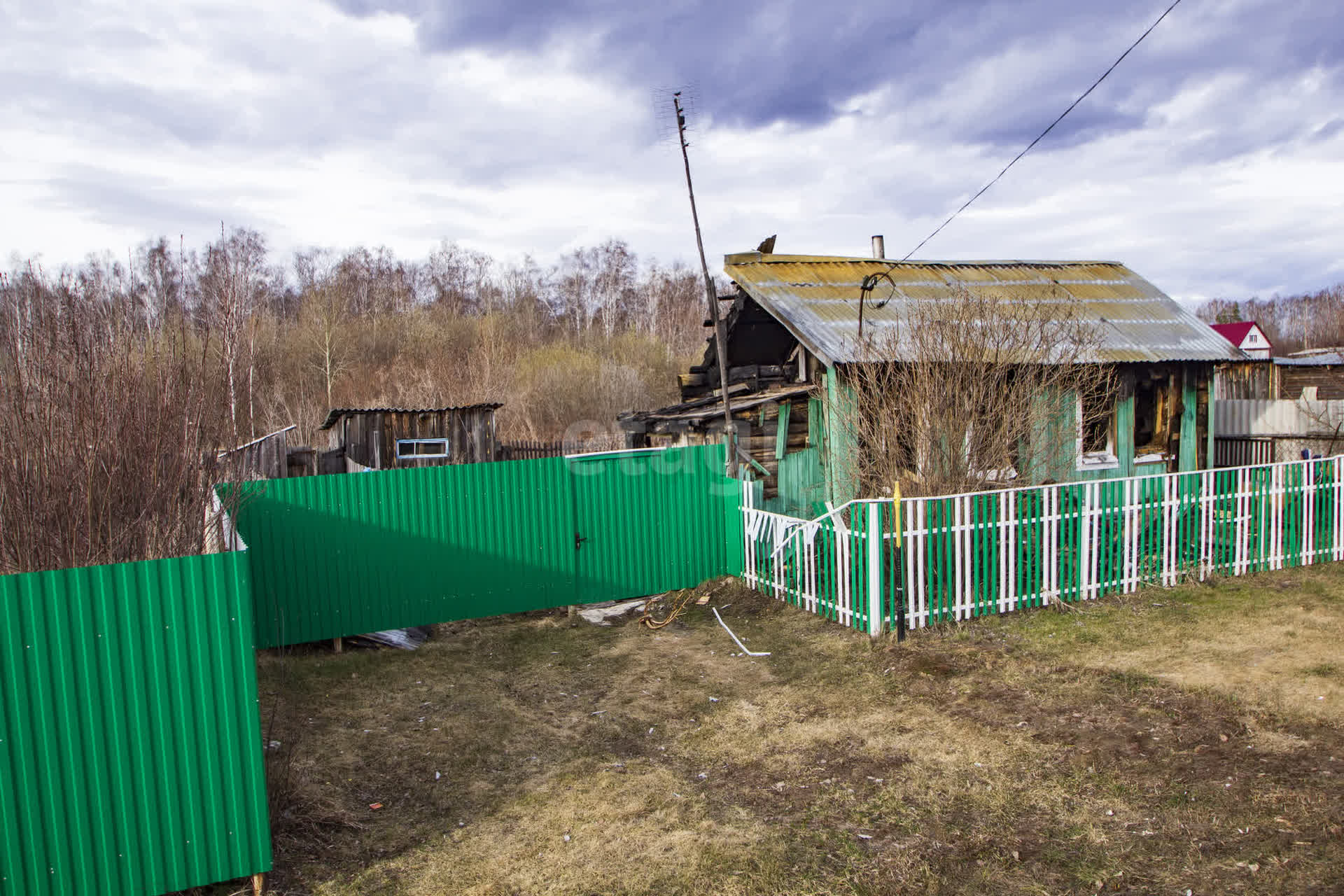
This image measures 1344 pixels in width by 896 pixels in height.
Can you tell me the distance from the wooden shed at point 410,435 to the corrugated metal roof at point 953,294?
357 inches

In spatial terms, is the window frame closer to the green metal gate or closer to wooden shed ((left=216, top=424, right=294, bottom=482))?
wooden shed ((left=216, top=424, right=294, bottom=482))

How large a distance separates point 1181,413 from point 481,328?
116ft

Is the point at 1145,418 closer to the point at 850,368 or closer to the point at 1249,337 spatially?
the point at 850,368

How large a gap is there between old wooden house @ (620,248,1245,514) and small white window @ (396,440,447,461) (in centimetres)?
726

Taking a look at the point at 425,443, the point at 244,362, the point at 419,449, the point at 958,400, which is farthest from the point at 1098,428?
the point at 419,449

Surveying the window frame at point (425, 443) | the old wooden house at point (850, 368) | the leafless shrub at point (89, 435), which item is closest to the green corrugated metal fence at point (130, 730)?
the leafless shrub at point (89, 435)

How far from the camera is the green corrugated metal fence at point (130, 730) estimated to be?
12.1 feet

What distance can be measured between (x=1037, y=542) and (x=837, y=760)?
4.07 metres

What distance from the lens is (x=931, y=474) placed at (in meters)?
8.89

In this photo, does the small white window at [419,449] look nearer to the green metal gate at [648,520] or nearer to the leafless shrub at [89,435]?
the green metal gate at [648,520]

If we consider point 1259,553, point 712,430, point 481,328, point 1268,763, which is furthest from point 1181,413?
point 481,328

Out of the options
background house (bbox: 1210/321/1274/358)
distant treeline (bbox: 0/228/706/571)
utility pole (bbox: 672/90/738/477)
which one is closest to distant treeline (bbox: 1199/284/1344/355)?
background house (bbox: 1210/321/1274/358)

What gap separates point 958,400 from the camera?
8945 mm

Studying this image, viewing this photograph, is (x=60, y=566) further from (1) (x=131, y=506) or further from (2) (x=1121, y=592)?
(2) (x=1121, y=592)
